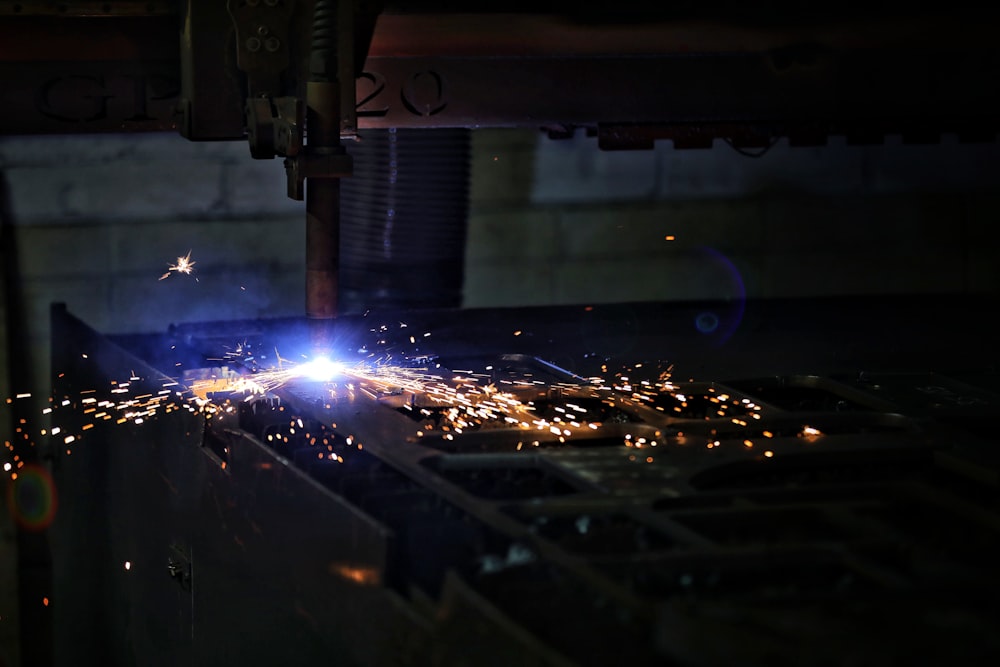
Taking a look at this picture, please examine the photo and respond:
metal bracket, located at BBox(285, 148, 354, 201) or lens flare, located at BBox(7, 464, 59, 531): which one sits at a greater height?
metal bracket, located at BBox(285, 148, 354, 201)

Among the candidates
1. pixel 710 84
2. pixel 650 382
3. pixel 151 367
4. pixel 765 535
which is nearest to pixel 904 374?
pixel 650 382

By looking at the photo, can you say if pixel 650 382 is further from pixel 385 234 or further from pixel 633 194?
pixel 633 194

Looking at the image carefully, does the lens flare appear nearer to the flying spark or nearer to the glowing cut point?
the flying spark

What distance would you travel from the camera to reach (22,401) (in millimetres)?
3439

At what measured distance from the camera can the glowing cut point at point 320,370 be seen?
2129 millimetres

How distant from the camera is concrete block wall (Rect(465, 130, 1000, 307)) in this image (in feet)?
12.7

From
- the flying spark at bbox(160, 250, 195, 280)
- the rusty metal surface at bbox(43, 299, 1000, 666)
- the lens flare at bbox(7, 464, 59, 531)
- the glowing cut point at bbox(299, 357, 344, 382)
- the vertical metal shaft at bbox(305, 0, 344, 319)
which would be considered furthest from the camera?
the flying spark at bbox(160, 250, 195, 280)

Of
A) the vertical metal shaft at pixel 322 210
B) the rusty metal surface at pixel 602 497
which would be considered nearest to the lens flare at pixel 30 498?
the rusty metal surface at pixel 602 497

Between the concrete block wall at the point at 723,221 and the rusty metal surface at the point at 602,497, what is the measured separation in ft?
4.22

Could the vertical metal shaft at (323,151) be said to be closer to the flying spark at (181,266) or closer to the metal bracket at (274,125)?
the metal bracket at (274,125)

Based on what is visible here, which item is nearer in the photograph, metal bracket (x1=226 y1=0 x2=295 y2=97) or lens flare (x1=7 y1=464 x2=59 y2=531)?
metal bracket (x1=226 y1=0 x2=295 y2=97)

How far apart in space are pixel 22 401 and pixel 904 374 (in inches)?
94.5

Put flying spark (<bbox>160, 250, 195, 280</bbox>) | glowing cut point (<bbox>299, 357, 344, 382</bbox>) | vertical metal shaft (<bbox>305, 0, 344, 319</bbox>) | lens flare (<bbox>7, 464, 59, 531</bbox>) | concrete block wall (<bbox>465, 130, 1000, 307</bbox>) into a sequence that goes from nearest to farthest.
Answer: vertical metal shaft (<bbox>305, 0, 344, 319</bbox>)
glowing cut point (<bbox>299, 357, 344, 382</bbox>)
lens flare (<bbox>7, 464, 59, 531</bbox>)
flying spark (<bbox>160, 250, 195, 280</bbox>)
concrete block wall (<bbox>465, 130, 1000, 307</bbox>)

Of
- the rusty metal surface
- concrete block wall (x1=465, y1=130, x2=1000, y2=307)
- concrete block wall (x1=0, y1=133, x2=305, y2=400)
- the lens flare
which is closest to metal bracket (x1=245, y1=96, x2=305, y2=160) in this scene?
the rusty metal surface
